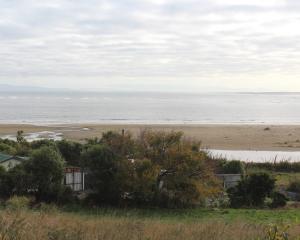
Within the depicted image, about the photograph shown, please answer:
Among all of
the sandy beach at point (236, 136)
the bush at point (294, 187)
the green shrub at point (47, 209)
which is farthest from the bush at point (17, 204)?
the sandy beach at point (236, 136)

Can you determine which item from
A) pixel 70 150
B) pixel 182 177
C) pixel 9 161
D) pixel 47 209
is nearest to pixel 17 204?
pixel 47 209

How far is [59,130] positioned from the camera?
68688mm

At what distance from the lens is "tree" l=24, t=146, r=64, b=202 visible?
2383cm

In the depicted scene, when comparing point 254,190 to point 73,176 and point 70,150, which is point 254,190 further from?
point 70,150

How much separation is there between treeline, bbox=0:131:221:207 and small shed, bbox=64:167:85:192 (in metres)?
0.49

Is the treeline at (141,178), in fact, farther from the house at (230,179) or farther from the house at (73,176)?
the house at (230,179)

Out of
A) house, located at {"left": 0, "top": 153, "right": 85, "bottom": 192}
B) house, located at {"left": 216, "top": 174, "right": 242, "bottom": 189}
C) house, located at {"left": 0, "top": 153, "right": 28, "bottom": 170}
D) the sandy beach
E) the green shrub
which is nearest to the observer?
the green shrub

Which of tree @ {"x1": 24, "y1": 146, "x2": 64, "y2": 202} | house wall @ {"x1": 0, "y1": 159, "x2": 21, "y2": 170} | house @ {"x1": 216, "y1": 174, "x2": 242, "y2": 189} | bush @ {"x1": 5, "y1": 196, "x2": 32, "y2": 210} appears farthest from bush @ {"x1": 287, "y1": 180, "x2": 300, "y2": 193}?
bush @ {"x1": 5, "y1": 196, "x2": 32, "y2": 210}

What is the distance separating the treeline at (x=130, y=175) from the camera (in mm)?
23922

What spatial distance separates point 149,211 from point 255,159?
24055mm

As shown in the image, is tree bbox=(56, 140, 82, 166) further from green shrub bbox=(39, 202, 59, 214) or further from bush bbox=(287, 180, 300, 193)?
green shrub bbox=(39, 202, 59, 214)

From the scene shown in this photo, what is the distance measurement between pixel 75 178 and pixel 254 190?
31.4 ft

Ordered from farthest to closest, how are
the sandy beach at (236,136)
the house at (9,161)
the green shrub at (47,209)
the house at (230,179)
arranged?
the sandy beach at (236,136) < the house at (230,179) < the house at (9,161) < the green shrub at (47,209)

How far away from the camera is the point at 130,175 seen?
24531 mm
